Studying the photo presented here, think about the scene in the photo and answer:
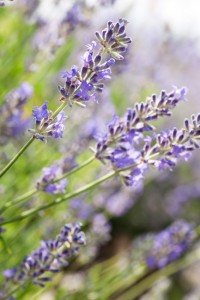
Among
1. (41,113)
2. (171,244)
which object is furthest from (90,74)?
(171,244)

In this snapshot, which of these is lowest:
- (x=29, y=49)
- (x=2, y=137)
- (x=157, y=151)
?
(x=157, y=151)

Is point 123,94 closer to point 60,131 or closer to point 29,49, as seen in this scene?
point 29,49

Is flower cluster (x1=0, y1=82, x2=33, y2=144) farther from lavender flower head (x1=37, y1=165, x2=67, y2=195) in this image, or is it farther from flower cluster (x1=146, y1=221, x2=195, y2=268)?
flower cluster (x1=146, y1=221, x2=195, y2=268)

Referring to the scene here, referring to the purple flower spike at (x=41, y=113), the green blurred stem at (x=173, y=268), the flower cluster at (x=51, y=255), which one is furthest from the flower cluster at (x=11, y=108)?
the green blurred stem at (x=173, y=268)

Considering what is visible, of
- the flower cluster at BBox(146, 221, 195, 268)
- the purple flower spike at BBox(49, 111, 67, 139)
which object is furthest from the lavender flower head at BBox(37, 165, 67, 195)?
the flower cluster at BBox(146, 221, 195, 268)

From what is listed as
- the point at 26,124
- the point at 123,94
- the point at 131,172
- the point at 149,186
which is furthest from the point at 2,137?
the point at 149,186

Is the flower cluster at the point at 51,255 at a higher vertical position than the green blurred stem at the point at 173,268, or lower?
lower

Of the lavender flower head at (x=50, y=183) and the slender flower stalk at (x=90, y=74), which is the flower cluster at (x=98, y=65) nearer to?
the slender flower stalk at (x=90, y=74)
